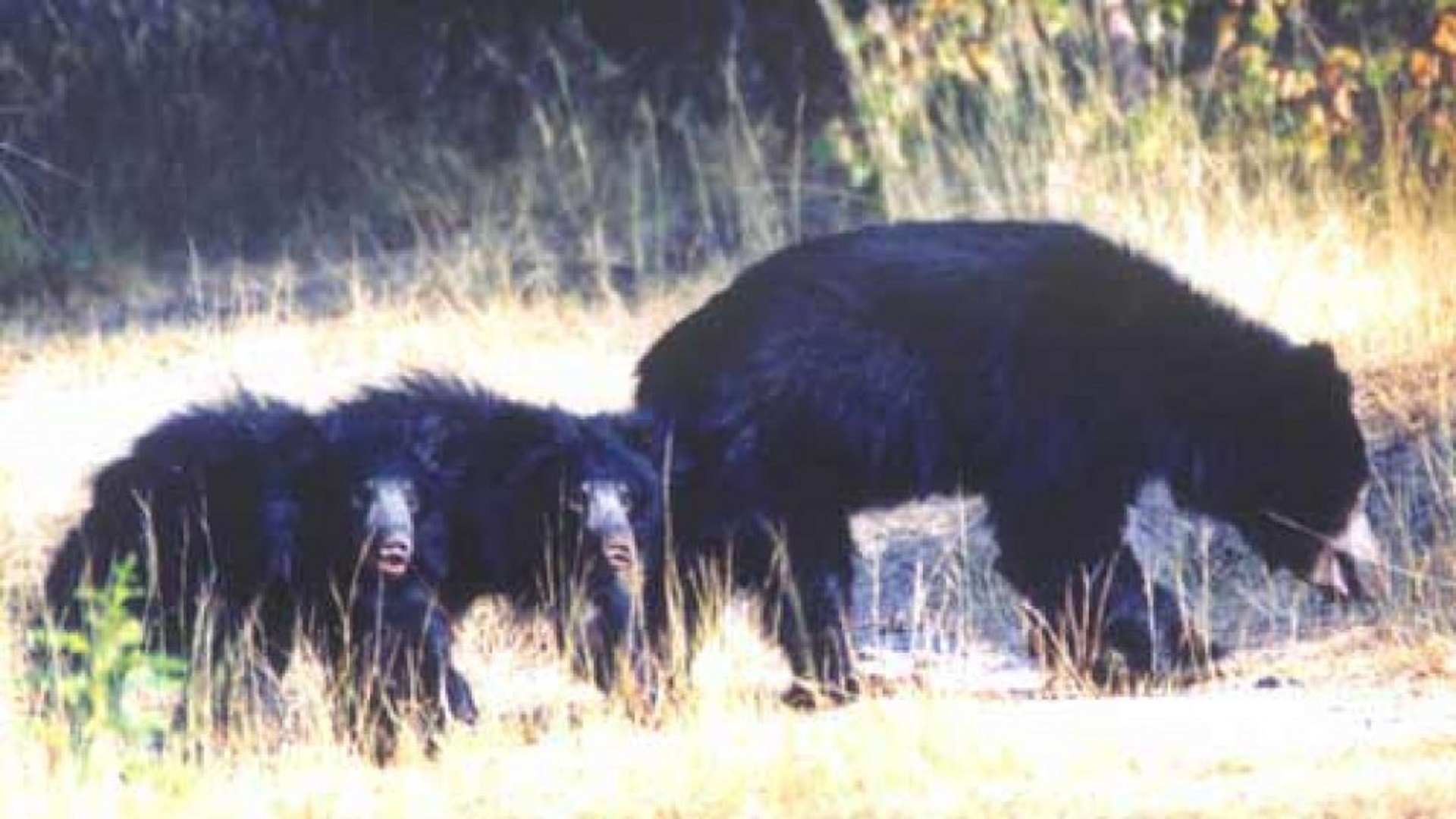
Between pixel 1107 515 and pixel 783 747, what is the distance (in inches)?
79.7

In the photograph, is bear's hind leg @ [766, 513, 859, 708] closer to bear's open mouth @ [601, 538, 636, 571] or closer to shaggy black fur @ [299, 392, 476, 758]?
bear's open mouth @ [601, 538, 636, 571]

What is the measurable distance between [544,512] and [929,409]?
1.25 metres

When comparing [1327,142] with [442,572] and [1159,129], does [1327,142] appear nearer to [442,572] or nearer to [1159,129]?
[1159,129]

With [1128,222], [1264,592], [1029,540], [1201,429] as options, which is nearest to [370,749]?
[1029,540]

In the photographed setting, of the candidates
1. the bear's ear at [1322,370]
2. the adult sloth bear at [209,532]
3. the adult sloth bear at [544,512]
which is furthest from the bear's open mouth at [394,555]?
the bear's ear at [1322,370]

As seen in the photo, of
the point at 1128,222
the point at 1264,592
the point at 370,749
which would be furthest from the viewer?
the point at 1128,222

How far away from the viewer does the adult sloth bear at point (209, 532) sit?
28.9ft

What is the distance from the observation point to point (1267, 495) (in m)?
10.1

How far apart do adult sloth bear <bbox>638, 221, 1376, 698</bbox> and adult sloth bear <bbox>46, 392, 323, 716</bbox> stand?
107 centimetres

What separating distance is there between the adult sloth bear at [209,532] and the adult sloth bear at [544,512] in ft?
1.00

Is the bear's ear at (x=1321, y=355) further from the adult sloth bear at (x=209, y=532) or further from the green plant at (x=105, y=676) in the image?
the green plant at (x=105, y=676)

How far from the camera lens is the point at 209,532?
883 cm

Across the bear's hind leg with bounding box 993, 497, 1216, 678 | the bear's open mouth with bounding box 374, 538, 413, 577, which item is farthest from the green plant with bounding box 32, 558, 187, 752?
the bear's hind leg with bounding box 993, 497, 1216, 678

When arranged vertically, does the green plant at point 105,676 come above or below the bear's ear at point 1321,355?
below
